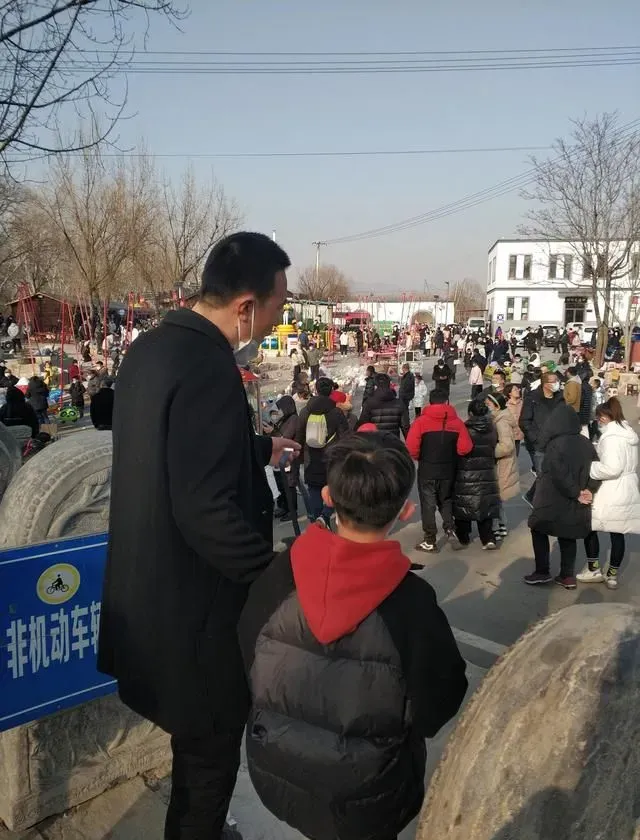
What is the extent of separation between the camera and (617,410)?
5672 millimetres

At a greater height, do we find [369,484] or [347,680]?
[369,484]

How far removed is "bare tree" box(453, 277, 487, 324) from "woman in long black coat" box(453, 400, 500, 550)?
66.4 metres

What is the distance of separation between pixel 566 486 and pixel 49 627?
415 cm

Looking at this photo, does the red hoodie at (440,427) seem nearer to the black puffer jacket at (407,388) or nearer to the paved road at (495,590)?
the paved road at (495,590)

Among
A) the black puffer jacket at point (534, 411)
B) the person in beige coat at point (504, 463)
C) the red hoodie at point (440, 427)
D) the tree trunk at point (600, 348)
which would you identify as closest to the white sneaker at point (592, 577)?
the person in beige coat at point (504, 463)

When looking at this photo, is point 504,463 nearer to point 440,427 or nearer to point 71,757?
point 440,427

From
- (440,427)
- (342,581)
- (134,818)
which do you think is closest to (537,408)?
(440,427)

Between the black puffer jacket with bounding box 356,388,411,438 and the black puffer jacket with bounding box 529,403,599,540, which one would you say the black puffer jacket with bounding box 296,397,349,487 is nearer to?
the black puffer jacket with bounding box 356,388,411,438

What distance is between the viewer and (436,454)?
6258 mm

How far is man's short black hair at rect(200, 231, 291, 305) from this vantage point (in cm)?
176

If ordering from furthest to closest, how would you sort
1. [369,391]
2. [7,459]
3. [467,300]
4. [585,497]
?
[467,300], [369,391], [585,497], [7,459]

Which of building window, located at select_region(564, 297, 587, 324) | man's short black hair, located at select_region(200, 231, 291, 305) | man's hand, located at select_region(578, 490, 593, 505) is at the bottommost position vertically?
man's hand, located at select_region(578, 490, 593, 505)

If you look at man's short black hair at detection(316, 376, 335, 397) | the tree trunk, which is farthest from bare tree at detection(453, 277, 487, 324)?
man's short black hair at detection(316, 376, 335, 397)

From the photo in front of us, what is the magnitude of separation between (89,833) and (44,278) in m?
48.0
